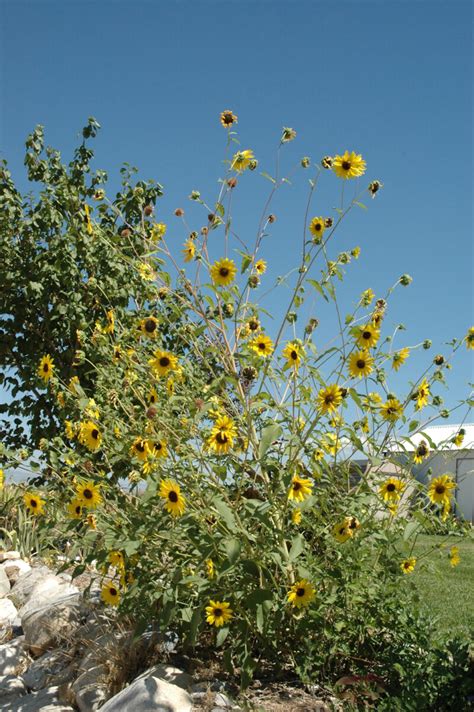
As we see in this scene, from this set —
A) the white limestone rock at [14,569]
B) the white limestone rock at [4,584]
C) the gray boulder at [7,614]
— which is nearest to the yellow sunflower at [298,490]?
the gray boulder at [7,614]

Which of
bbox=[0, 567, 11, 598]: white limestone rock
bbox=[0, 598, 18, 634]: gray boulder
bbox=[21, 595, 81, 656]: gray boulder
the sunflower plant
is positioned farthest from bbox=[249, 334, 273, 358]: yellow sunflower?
bbox=[0, 567, 11, 598]: white limestone rock

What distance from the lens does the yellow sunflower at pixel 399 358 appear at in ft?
11.1

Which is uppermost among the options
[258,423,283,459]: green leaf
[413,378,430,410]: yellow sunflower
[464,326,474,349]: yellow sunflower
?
[464,326,474,349]: yellow sunflower

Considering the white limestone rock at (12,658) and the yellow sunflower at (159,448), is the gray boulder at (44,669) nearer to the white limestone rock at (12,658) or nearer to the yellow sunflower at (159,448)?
the white limestone rock at (12,658)

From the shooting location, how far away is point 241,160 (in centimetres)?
338

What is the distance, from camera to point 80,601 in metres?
4.10

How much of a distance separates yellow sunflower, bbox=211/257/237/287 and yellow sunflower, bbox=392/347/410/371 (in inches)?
37.9

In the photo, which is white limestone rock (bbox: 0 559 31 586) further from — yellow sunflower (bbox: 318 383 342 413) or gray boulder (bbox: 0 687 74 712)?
yellow sunflower (bbox: 318 383 342 413)

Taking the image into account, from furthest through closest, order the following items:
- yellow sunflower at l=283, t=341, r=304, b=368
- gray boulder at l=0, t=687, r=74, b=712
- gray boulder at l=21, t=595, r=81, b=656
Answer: gray boulder at l=21, t=595, r=81, b=656 → gray boulder at l=0, t=687, r=74, b=712 → yellow sunflower at l=283, t=341, r=304, b=368

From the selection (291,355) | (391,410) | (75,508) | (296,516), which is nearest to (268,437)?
(291,355)

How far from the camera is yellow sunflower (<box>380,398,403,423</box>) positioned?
3.11m

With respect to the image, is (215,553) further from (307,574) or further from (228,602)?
(307,574)

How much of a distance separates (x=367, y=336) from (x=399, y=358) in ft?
2.31

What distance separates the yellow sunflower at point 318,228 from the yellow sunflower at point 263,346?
20.8 inches
